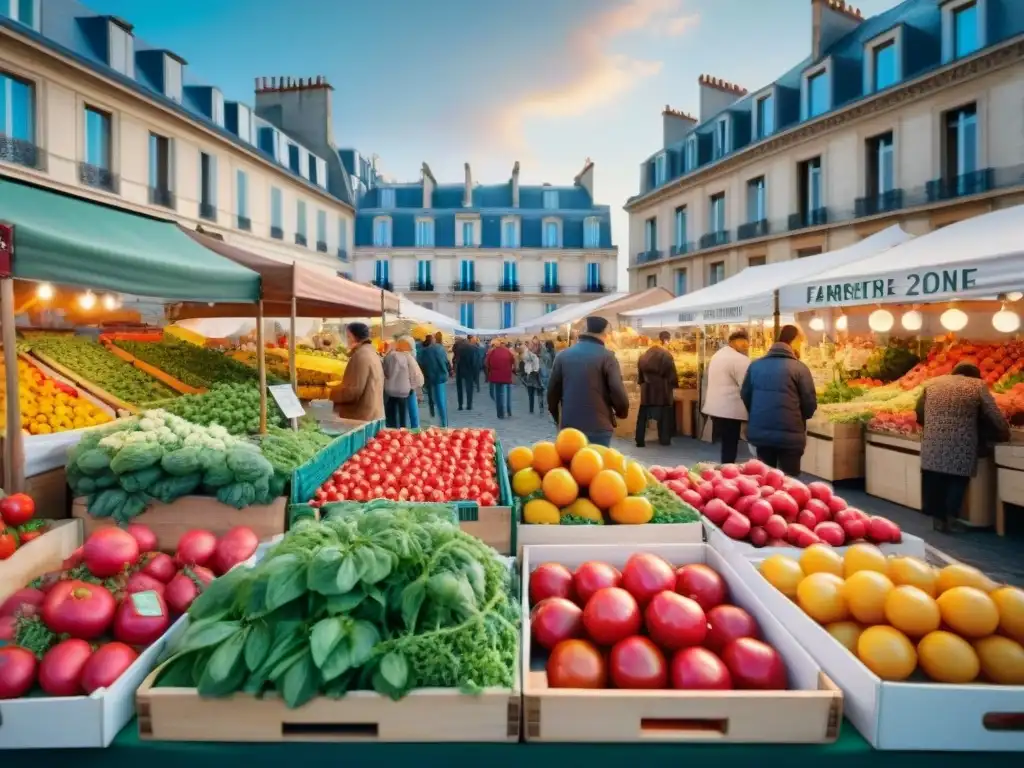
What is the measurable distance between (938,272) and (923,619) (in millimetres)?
4054

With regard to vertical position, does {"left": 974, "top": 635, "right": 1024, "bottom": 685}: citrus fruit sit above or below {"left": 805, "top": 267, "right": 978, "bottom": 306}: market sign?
below

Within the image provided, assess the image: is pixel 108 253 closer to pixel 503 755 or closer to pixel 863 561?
pixel 503 755

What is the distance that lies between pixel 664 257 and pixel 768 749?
3077 centimetres

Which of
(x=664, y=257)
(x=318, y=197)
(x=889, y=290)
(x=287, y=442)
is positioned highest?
(x=318, y=197)

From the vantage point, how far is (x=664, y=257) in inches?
1216

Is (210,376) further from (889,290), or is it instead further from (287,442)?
(889,290)

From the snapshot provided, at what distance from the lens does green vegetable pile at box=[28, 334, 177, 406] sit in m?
5.45

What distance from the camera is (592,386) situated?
5.57m

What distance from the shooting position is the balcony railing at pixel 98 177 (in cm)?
1714

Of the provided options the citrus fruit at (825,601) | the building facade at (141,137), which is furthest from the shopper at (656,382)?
the building facade at (141,137)

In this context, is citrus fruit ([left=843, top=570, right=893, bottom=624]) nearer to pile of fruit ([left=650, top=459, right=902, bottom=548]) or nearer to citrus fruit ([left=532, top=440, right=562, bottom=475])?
pile of fruit ([left=650, top=459, right=902, bottom=548])

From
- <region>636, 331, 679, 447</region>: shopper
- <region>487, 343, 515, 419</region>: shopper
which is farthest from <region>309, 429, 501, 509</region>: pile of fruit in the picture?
<region>487, 343, 515, 419</region>: shopper

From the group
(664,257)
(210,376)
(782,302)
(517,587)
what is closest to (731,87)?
(664,257)

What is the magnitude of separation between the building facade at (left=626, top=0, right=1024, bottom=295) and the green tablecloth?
19494 mm
